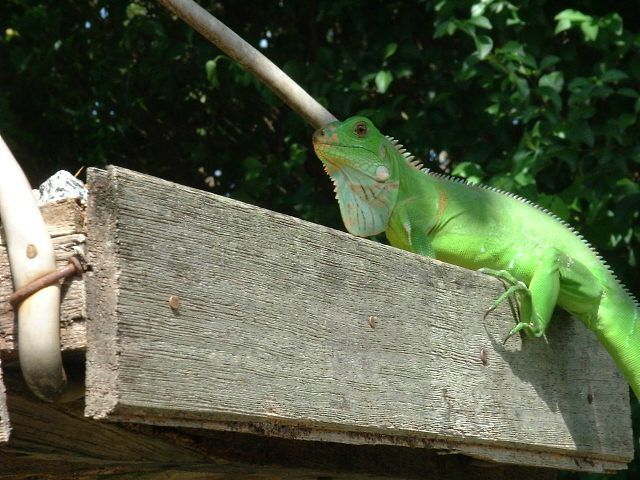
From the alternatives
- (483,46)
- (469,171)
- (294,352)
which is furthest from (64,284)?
(483,46)

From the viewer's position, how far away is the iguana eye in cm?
281

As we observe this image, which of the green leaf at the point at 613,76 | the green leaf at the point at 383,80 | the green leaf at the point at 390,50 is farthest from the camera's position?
the green leaf at the point at 390,50

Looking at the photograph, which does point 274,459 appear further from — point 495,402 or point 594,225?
point 594,225

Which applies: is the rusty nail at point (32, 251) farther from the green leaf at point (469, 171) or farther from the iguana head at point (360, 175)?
the green leaf at point (469, 171)

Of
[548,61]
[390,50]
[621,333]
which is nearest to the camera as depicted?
[621,333]

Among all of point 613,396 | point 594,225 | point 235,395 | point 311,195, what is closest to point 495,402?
point 613,396

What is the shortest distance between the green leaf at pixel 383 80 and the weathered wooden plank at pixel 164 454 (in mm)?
2773

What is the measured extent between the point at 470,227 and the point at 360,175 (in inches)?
13.6

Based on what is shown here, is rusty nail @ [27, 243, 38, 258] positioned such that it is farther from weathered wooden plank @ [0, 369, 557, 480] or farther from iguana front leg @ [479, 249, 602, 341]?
iguana front leg @ [479, 249, 602, 341]

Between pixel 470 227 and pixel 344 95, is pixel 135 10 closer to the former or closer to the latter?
pixel 344 95

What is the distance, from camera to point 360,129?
2.82m

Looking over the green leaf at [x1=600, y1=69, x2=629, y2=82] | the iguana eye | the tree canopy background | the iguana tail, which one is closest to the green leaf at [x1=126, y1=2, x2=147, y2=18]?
the tree canopy background

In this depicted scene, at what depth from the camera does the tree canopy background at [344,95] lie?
464 centimetres

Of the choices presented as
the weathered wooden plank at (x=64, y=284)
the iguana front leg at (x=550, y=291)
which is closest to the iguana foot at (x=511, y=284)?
the iguana front leg at (x=550, y=291)
